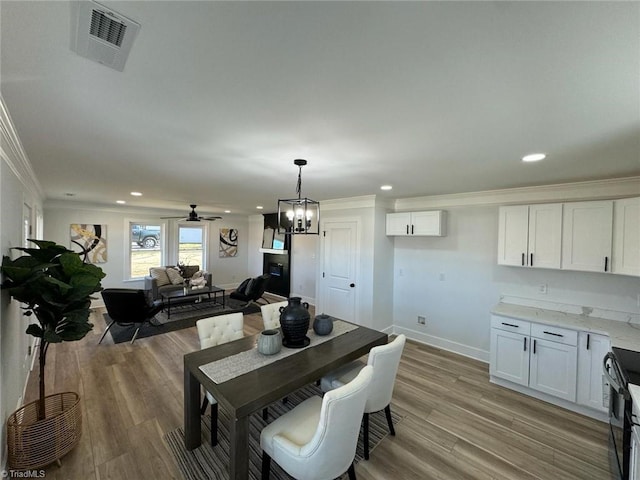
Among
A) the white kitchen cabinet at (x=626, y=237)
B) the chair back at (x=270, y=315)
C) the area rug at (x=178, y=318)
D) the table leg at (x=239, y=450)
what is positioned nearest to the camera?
the table leg at (x=239, y=450)

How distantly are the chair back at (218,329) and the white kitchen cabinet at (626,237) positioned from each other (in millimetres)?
3822

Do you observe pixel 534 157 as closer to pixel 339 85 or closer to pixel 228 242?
pixel 339 85

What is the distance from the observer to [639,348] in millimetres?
2223

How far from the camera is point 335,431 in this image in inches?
57.4

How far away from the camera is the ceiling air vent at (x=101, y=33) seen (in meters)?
0.82

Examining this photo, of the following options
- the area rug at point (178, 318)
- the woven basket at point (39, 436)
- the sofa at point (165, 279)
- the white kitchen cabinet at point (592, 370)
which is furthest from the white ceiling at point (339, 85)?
the sofa at point (165, 279)

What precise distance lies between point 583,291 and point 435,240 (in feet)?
5.95

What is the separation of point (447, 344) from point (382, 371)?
267 cm

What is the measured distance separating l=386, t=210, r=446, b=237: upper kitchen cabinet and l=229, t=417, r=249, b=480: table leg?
3535 millimetres

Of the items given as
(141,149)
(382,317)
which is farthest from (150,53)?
(382,317)

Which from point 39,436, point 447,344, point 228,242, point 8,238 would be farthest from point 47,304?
point 228,242

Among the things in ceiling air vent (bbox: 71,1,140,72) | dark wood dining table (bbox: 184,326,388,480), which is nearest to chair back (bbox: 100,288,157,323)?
dark wood dining table (bbox: 184,326,388,480)

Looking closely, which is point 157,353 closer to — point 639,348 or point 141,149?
point 141,149

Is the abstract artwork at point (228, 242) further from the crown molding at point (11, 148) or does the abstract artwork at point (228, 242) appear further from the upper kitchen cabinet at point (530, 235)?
the upper kitchen cabinet at point (530, 235)
